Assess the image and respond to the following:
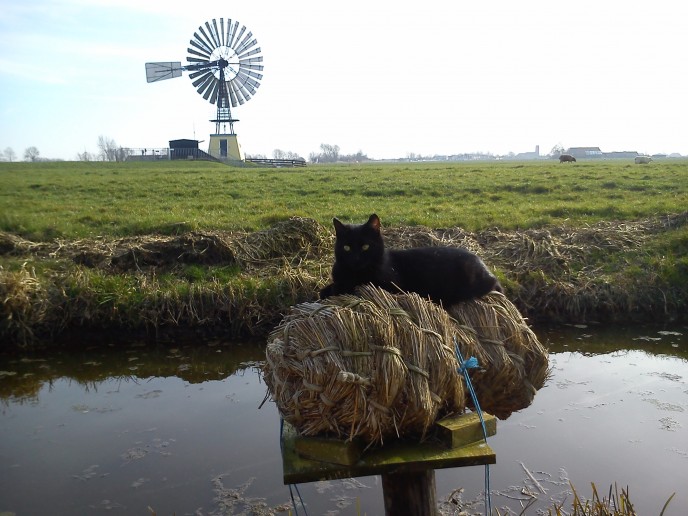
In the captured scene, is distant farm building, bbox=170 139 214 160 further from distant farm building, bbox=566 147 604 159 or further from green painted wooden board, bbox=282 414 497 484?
distant farm building, bbox=566 147 604 159

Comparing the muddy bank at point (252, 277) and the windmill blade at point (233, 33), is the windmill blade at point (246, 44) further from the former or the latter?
the muddy bank at point (252, 277)

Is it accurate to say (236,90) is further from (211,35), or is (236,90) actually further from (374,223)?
(374,223)

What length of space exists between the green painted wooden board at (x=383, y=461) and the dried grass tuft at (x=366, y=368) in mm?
88

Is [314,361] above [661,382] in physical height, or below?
above

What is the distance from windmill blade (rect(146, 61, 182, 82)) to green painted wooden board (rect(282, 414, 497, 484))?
61973 millimetres

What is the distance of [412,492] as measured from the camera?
315 cm

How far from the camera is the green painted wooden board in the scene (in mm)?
2750

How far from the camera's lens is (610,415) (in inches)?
226

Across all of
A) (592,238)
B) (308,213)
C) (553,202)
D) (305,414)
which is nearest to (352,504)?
(305,414)

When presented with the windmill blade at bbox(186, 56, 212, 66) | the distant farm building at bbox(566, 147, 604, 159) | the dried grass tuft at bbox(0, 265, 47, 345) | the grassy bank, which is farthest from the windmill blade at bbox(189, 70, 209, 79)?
the distant farm building at bbox(566, 147, 604, 159)

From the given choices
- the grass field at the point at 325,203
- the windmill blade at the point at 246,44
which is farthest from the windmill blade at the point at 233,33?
the grass field at the point at 325,203

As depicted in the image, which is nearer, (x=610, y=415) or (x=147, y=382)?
(x=610, y=415)

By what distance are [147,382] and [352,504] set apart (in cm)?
344

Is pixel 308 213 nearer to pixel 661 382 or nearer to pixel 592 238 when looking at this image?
pixel 592 238
